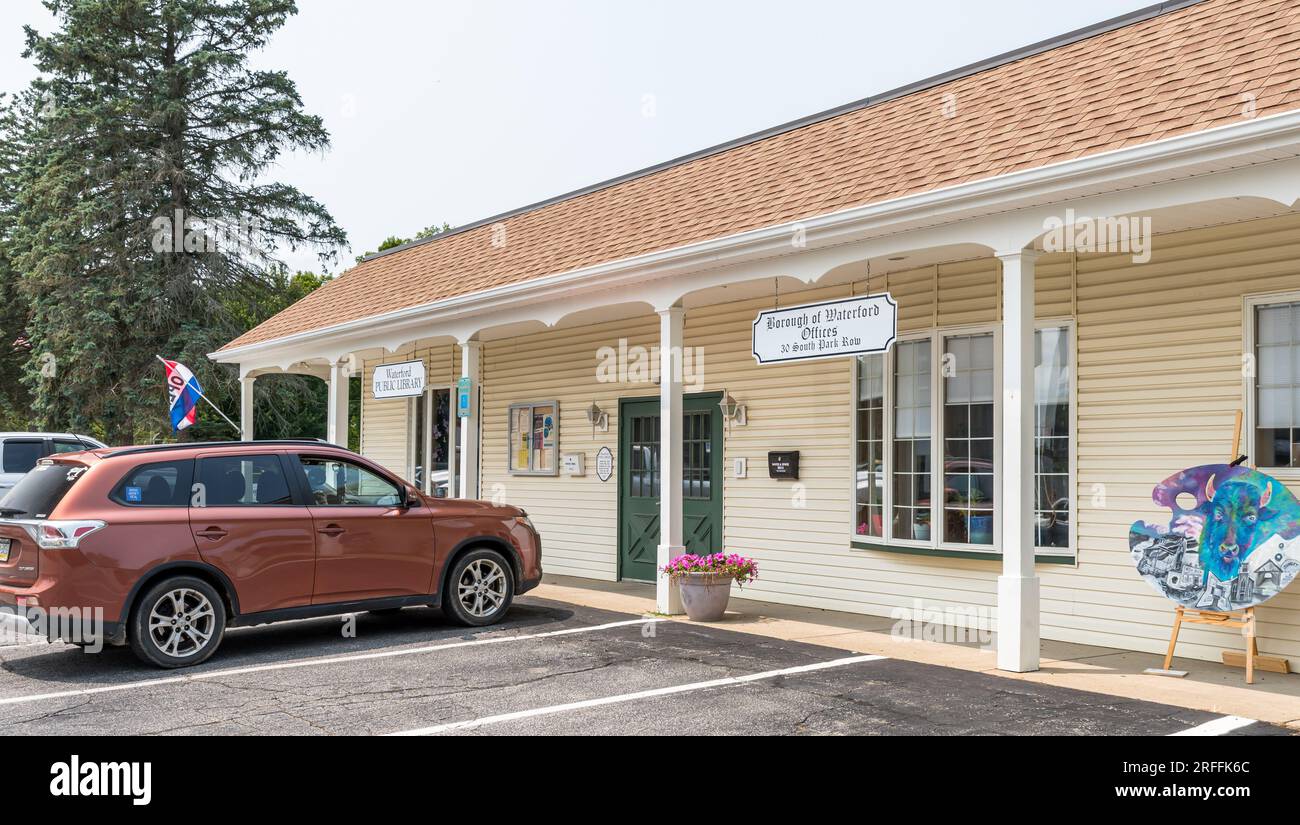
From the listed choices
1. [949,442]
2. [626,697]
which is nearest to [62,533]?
[626,697]

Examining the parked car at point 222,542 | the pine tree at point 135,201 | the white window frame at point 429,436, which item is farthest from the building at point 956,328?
the pine tree at point 135,201

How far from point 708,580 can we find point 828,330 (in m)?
2.51

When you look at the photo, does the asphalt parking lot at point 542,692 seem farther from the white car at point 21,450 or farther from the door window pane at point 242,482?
the white car at point 21,450

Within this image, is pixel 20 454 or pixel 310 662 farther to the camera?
pixel 20 454

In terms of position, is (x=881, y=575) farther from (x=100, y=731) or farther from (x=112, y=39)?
(x=112, y=39)

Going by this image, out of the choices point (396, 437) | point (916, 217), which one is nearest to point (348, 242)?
point (396, 437)

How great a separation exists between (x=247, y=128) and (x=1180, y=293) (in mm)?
26445

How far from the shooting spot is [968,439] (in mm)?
9203

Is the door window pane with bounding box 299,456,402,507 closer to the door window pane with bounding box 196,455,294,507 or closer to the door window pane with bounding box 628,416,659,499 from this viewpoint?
the door window pane with bounding box 196,455,294,507

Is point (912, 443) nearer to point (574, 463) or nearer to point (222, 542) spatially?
point (574, 463)

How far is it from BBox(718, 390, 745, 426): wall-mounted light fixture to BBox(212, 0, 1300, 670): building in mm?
30

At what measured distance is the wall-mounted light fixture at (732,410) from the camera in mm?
11297

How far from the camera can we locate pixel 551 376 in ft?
46.1

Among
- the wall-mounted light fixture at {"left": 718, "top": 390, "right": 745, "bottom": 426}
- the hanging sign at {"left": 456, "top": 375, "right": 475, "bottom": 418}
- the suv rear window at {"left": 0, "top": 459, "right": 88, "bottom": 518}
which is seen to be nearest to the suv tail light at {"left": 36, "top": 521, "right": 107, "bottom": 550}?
the suv rear window at {"left": 0, "top": 459, "right": 88, "bottom": 518}
